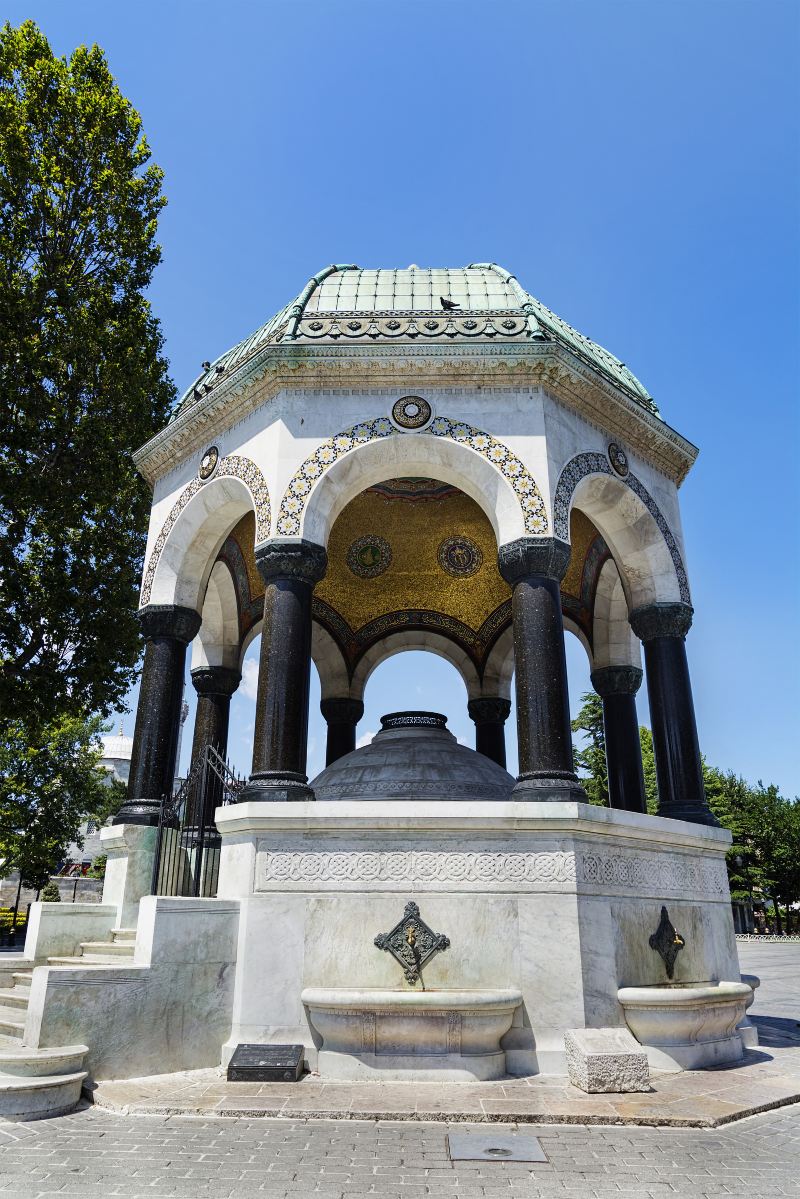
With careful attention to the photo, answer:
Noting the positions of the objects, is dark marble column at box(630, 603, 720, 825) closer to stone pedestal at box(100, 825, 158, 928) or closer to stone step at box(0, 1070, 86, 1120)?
stone pedestal at box(100, 825, 158, 928)

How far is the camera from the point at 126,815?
31.3 ft

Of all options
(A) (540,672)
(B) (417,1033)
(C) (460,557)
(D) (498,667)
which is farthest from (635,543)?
(B) (417,1033)

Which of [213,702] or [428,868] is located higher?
[213,702]

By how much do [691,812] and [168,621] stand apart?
6.98 m

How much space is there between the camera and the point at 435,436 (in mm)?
9336

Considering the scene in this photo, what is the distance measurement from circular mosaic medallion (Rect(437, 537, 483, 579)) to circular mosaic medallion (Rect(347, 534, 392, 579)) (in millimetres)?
987

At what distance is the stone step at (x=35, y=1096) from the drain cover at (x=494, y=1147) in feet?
9.17

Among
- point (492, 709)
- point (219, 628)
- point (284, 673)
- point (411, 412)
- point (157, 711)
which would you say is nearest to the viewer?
point (284, 673)

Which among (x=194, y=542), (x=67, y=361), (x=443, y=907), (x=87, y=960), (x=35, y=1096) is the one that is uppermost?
(x=67, y=361)

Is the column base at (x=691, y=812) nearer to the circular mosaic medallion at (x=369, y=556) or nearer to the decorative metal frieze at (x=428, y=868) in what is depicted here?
the decorative metal frieze at (x=428, y=868)

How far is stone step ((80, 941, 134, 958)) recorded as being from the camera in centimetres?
838

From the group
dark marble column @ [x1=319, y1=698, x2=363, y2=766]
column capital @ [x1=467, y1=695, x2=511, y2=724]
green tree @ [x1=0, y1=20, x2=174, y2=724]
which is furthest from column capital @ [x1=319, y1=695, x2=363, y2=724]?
green tree @ [x1=0, y1=20, x2=174, y2=724]

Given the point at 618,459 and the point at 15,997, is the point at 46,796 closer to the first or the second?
the point at 15,997

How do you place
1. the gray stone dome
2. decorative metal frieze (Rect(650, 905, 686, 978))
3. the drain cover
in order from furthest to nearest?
1. the gray stone dome
2. decorative metal frieze (Rect(650, 905, 686, 978))
3. the drain cover
